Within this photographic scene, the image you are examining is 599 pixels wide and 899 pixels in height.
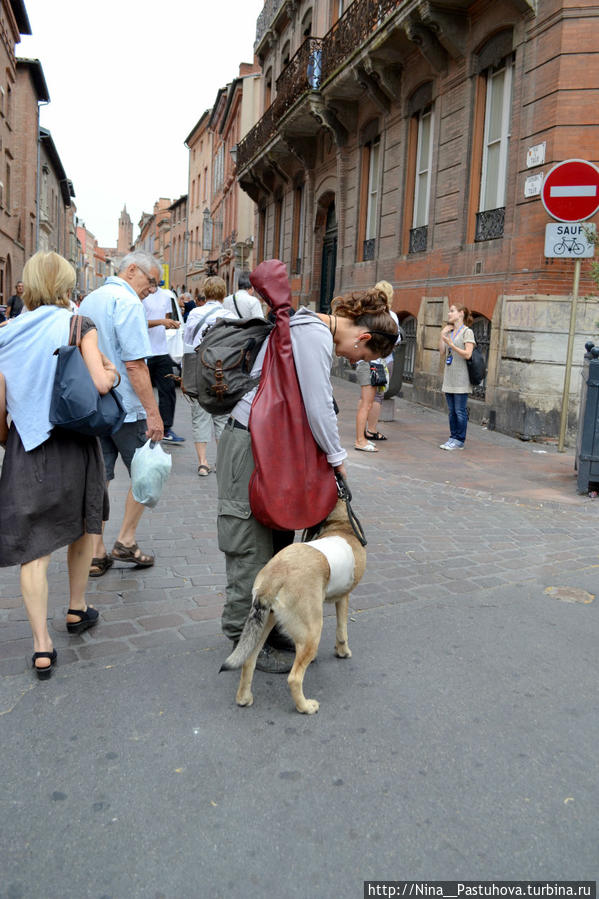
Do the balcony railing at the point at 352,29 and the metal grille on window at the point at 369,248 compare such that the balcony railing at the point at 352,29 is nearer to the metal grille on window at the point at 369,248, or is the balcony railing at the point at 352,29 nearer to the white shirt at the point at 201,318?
the metal grille on window at the point at 369,248

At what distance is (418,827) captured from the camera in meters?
2.55

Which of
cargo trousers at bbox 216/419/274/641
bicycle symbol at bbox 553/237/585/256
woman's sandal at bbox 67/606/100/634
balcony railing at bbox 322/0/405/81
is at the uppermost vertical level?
balcony railing at bbox 322/0/405/81

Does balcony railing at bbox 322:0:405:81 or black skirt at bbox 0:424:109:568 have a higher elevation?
balcony railing at bbox 322:0:405:81

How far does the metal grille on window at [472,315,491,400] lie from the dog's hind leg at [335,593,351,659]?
901cm

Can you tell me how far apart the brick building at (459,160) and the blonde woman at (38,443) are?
8583 millimetres

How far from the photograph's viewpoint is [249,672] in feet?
10.8

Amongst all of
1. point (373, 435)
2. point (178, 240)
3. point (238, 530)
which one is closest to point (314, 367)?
point (238, 530)

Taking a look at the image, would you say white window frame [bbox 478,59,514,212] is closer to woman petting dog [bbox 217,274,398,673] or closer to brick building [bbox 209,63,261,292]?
woman petting dog [bbox 217,274,398,673]

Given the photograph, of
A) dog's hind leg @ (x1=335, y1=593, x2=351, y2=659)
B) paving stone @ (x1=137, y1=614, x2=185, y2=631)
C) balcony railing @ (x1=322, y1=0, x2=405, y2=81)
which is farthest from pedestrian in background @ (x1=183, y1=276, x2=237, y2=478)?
balcony railing @ (x1=322, y1=0, x2=405, y2=81)

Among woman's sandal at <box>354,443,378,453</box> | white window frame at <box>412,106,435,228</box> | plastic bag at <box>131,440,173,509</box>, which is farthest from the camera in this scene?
white window frame at <box>412,106,435,228</box>

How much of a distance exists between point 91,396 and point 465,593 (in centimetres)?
272

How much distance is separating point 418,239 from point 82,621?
42.7 ft

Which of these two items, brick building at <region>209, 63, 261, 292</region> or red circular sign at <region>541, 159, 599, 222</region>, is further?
brick building at <region>209, 63, 261, 292</region>

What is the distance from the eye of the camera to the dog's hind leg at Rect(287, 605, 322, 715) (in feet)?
10.5
